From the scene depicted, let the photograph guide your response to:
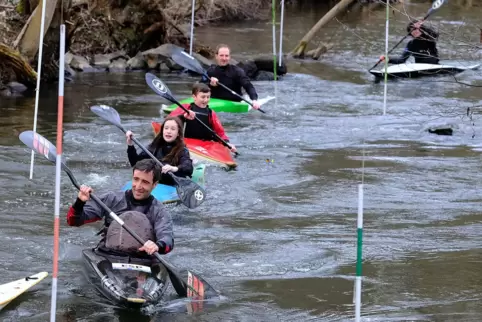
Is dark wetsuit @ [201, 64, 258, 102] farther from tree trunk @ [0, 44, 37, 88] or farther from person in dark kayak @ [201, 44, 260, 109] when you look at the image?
tree trunk @ [0, 44, 37, 88]

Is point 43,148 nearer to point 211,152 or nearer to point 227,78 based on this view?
point 211,152

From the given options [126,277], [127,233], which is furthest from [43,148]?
[126,277]

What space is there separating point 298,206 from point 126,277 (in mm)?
3424

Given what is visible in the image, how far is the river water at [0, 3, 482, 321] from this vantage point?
6.29 meters

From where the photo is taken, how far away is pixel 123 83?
16797 millimetres

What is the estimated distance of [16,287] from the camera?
6051mm

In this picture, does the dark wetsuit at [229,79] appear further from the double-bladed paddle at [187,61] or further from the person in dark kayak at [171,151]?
the person in dark kayak at [171,151]

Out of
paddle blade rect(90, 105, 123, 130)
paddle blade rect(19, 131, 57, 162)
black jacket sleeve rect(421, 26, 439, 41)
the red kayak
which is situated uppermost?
black jacket sleeve rect(421, 26, 439, 41)

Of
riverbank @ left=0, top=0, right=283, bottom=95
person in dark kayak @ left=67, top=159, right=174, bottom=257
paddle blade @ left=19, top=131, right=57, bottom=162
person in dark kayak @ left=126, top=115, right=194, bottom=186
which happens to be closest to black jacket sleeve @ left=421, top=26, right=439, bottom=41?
person in dark kayak @ left=126, top=115, right=194, bottom=186

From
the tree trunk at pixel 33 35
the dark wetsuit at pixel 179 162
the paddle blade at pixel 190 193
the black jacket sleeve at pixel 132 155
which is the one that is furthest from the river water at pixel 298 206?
the tree trunk at pixel 33 35

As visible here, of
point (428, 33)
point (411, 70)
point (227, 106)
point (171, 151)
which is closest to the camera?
point (171, 151)

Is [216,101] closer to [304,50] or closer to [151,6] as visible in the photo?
[151,6]

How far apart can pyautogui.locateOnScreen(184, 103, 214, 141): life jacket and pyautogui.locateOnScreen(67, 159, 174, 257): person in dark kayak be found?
13.2 feet

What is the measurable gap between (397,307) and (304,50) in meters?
15.4
